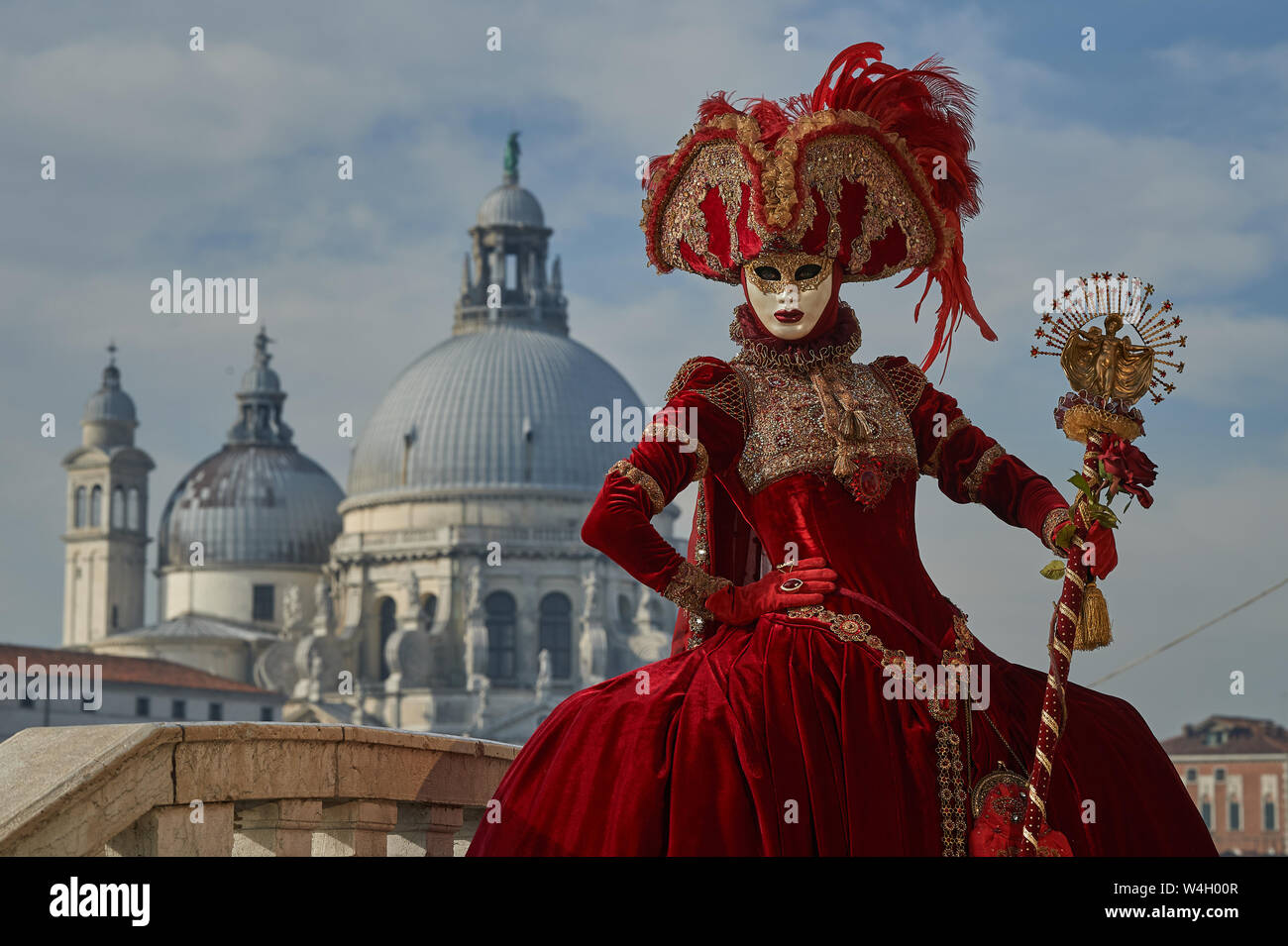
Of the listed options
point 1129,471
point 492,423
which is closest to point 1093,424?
point 1129,471

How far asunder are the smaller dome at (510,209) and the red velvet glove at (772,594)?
3212 inches

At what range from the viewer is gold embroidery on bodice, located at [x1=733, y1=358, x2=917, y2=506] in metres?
6.41

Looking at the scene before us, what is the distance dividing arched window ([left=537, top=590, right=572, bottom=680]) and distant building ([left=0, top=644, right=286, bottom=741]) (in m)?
9.59

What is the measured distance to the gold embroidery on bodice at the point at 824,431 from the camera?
6406mm

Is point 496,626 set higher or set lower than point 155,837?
higher

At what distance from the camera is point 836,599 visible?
6.23 meters

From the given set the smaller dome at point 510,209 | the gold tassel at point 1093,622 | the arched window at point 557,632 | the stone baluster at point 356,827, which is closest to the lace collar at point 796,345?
the gold tassel at point 1093,622

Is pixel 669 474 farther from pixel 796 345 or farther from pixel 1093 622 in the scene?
pixel 1093 622

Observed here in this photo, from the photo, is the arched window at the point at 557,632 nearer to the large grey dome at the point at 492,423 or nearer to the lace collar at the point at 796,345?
the large grey dome at the point at 492,423

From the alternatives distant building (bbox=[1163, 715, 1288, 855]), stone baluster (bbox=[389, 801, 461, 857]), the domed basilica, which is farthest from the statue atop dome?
stone baluster (bbox=[389, 801, 461, 857])

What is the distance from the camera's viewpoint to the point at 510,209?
87.2 metres
